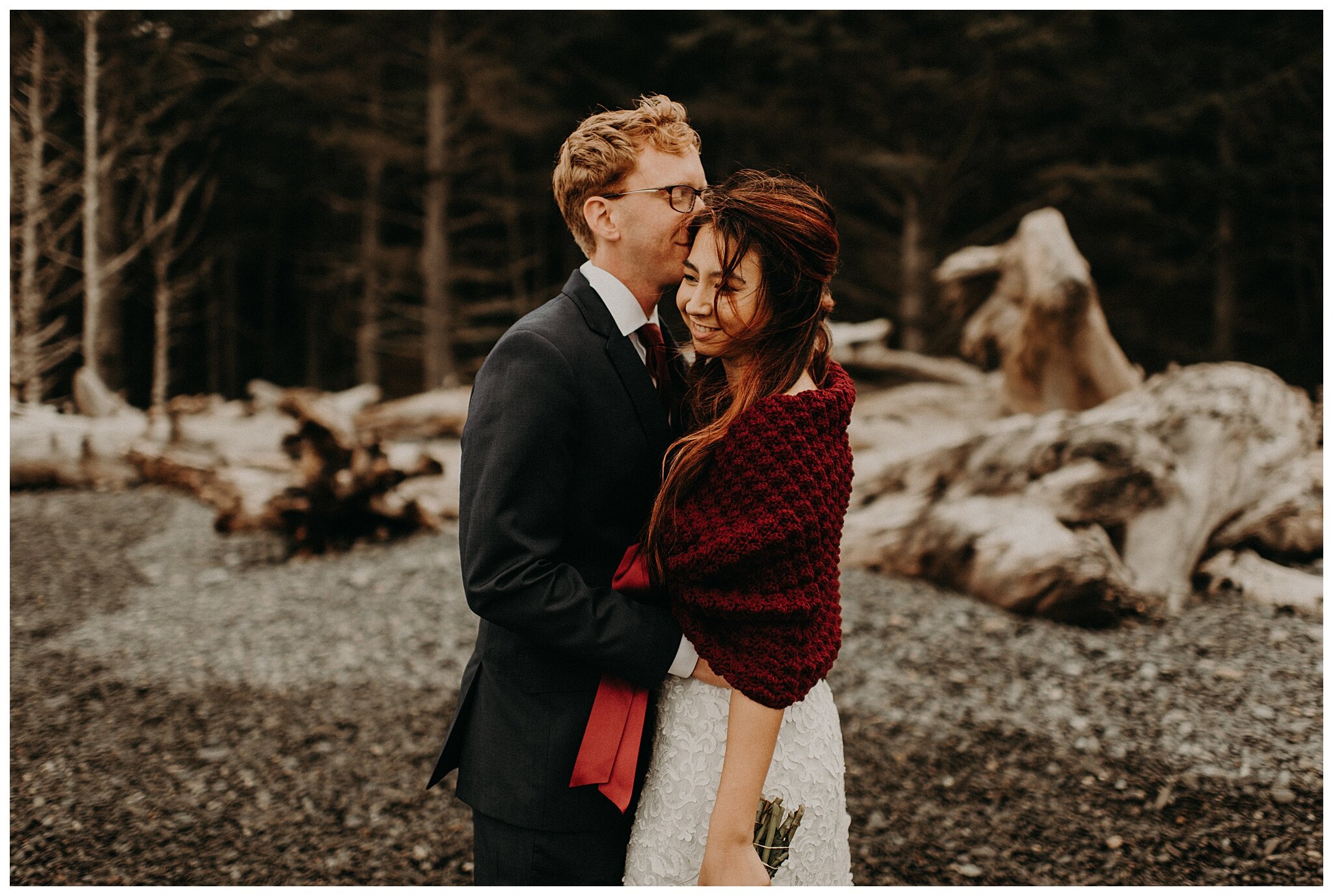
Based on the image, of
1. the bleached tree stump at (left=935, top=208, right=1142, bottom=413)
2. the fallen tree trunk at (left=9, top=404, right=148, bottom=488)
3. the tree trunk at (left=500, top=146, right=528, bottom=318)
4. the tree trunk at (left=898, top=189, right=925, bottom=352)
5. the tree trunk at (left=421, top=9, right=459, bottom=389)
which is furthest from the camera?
the tree trunk at (left=500, top=146, right=528, bottom=318)

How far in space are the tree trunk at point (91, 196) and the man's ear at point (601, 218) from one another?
30.5 ft

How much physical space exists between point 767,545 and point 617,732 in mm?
481

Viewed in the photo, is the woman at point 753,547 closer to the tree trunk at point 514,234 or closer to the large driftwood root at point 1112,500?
the large driftwood root at point 1112,500

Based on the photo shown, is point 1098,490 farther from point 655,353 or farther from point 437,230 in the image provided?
point 437,230

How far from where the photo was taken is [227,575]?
589 cm

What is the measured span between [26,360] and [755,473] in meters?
9.77

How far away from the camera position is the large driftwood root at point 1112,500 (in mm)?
4887

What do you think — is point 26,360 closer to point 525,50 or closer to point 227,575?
point 227,575

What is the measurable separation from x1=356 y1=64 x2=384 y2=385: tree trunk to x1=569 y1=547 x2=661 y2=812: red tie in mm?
13305

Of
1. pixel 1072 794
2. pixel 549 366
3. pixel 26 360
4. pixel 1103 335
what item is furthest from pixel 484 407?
pixel 26 360

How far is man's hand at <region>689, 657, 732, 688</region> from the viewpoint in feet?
5.38

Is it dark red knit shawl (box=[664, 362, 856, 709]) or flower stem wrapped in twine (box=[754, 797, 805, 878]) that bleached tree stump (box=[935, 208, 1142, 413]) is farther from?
flower stem wrapped in twine (box=[754, 797, 805, 878])

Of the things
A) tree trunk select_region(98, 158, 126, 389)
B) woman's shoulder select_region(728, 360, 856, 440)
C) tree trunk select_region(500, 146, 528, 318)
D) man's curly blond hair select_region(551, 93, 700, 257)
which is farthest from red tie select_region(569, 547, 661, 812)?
tree trunk select_region(500, 146, 528, 318)

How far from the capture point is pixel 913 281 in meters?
13.1
